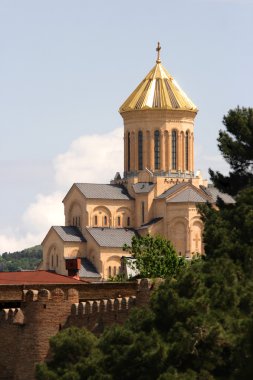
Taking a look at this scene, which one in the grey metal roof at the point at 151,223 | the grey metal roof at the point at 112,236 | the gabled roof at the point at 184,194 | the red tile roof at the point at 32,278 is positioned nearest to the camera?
the red tile roof at the point at 32,278

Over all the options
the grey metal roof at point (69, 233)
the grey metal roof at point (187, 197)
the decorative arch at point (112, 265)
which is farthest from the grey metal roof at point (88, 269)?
the grey metal roof at point (187, 197)

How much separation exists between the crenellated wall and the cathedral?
288ft

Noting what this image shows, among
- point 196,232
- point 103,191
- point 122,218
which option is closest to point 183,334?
point 196,232

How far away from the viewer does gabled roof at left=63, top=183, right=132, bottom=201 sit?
14775cm

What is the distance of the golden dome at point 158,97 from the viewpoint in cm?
14675

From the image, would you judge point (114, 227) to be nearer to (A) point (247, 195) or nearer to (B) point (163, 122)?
(B) point (163, 122)

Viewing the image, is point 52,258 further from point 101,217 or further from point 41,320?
point 41,320

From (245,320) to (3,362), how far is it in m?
13.9

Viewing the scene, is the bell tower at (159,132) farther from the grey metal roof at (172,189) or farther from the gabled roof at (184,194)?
the gabled roof at (184,194)

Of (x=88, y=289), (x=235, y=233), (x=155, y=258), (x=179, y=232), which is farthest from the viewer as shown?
(x=179, y=232)

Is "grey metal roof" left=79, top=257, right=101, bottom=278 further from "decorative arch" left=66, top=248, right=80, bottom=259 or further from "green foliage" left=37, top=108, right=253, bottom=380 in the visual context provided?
"green foliage" left=37, top=108, right=253, bottom=380

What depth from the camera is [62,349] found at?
48.3 metres

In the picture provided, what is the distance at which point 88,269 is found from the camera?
463 feet

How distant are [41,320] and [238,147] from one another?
30.1ft
